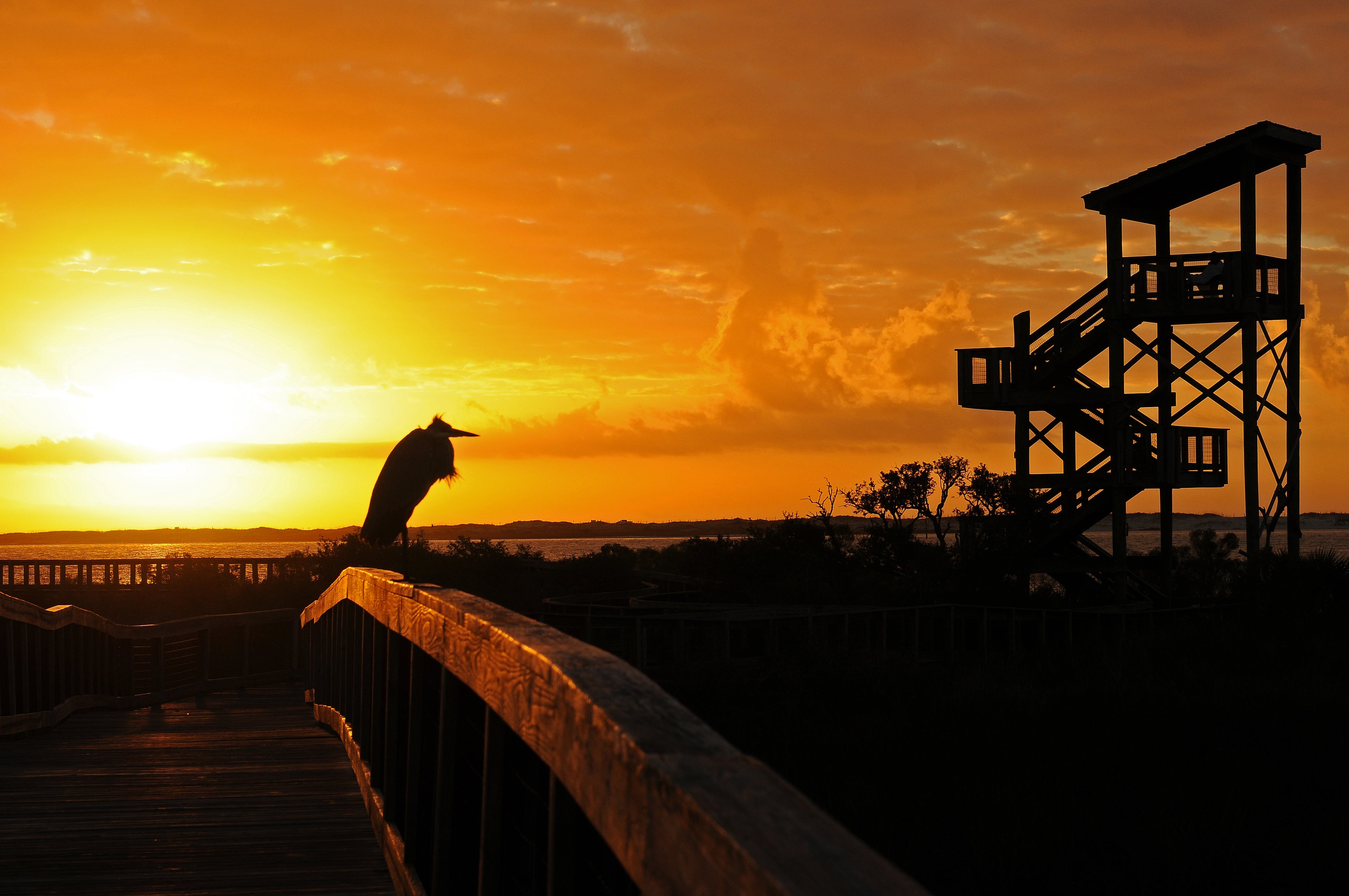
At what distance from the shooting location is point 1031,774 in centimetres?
1291

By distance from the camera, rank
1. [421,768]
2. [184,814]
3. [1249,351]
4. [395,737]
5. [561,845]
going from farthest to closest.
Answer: [1249,351] → [184,814] → [395,737] → [421,768] → [561,845]

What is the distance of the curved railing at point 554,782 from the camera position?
1.39m

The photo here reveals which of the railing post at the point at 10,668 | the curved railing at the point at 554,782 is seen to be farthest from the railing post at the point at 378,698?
the railing post at the point at 10,668

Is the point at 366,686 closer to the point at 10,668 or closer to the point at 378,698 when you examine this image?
the point at 378,698

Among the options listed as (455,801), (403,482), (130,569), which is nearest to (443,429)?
(403,482)

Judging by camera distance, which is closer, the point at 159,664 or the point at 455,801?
the point at 455,801

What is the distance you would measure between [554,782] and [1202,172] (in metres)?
27.5

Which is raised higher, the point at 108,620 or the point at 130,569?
the point at 108,620

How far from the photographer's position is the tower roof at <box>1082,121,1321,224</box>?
2423 centimetres

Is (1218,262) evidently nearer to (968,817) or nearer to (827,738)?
(827,738)

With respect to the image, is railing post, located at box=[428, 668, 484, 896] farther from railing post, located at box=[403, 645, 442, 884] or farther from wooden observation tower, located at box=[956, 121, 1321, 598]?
wooden observation tower, located at box=[956, 121, 1321, 598]

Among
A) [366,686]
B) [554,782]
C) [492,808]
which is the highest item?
[554,782]

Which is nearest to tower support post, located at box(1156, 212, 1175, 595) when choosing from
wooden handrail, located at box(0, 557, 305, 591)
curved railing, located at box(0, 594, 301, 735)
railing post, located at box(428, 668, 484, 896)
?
curved railing, located at box(0, 594, 301, 735)

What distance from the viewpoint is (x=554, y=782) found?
2412 millimetres
